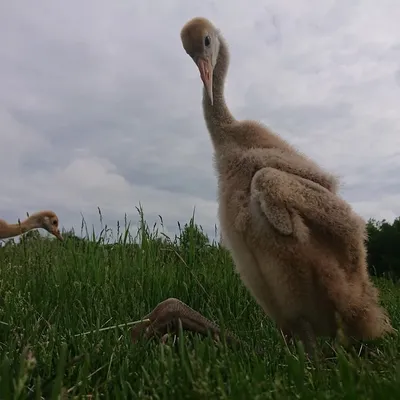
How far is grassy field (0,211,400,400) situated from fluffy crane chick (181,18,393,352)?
209 mm

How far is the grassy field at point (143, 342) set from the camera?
5.33ft

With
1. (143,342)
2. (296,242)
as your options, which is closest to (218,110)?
(296,242)

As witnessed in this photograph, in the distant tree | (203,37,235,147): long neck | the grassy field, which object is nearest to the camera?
the grassy field

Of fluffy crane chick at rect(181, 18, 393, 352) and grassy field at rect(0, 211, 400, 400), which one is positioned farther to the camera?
fluffy crane chick at rect(181, 18, 393, 352)

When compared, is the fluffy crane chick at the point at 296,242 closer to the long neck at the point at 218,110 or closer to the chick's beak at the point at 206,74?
the long neck at the point at 218,110

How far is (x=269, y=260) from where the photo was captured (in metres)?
2.86

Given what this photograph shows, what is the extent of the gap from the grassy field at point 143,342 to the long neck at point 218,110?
1.18 m

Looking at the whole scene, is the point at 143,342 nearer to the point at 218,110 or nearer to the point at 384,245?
the point at 218,110

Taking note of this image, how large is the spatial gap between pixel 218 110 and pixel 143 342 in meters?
1.51

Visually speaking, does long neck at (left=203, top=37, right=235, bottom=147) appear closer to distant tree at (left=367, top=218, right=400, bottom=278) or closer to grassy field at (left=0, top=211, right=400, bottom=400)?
grassy field at (left=0, top=211, right=400, bottom=400)

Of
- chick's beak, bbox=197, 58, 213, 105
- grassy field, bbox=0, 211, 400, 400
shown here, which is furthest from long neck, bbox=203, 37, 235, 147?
grassy field, bbox=0, 211, 400, 400

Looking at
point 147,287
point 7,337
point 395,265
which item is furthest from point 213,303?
point 395,265

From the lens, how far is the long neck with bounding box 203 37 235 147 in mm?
3443

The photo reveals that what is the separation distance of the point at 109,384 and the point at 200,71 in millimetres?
2009
